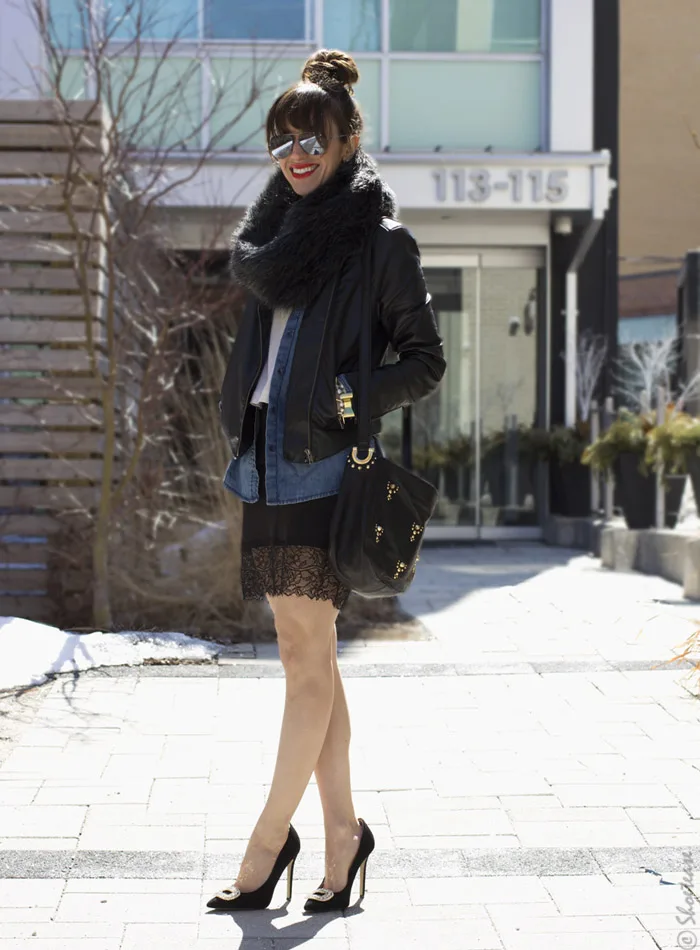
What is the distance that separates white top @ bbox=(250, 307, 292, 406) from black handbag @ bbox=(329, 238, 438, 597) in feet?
0.65

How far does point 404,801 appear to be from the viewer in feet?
12.0

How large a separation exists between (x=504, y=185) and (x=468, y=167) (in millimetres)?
332

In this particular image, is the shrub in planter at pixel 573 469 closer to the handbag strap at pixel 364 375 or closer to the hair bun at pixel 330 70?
the hair bun at pixel 330 70

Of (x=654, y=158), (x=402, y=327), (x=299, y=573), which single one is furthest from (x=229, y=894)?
(x=654, y=158)

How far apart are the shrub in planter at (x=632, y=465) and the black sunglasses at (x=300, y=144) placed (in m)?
7.07

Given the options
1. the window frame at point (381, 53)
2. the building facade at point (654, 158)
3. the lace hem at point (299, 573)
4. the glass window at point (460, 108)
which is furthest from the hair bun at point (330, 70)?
the building facade at point (654, 158)

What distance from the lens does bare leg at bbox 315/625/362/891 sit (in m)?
2.82

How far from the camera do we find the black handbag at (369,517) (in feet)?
8.55

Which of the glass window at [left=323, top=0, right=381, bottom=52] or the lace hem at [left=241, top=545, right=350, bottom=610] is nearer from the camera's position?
the lace hem at [left=241, top=545, right=350, bottom=610]

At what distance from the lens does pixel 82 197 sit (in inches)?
278

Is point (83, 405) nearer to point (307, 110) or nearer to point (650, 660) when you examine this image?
point (650, 660)

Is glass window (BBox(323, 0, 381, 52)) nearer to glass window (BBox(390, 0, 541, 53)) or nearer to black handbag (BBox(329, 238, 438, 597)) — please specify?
glass window (BBox(390, 0, 541, 53))

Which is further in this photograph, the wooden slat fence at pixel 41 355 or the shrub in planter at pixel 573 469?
the shrub in planter at pixel 573 469

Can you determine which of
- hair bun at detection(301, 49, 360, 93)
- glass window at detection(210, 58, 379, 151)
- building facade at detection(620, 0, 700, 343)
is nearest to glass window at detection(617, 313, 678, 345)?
building facade at detection(620, 0, 700, 343)
